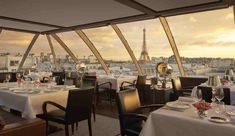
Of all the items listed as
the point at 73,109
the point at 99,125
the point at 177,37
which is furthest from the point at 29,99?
the point at 177,37

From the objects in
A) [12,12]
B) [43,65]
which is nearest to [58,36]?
[43,65]

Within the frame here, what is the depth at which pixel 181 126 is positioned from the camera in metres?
1.94

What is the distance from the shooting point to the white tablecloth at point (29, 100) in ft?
10.0

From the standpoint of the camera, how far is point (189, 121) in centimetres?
189

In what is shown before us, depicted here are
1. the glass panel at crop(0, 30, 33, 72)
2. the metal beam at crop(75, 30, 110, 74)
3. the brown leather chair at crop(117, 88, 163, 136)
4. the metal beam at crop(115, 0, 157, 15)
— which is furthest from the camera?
the glass panel at crop(0, 30, 33, 72)

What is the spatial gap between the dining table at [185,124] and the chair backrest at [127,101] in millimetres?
499

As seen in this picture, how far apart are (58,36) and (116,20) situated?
3.72 meters

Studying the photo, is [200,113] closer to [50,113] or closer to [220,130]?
[220,130]

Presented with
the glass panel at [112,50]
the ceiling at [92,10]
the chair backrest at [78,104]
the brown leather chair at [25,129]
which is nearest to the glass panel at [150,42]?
the glass panel at [112,50]

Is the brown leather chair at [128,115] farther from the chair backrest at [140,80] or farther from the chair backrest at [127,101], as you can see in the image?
the chair backrest at [140,80]

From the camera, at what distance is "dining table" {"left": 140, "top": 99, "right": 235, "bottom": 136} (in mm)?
1758

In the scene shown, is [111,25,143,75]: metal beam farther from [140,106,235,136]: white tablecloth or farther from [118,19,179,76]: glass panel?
[140,106,235,136]: white tablecloth

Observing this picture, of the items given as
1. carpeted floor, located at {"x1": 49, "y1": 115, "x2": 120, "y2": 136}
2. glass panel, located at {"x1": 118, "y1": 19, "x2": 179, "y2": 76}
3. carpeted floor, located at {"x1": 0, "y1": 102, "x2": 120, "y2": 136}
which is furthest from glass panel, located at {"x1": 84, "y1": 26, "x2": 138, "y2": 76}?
carpeted floor, located at {"x1": 49, "y1": 115, "x2": 120, "y2": 136}

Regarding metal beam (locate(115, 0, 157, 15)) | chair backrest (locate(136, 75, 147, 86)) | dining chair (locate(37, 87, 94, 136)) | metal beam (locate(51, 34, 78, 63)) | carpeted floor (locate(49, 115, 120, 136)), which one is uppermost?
metal beam (locate(115, 0, 157, 15))
